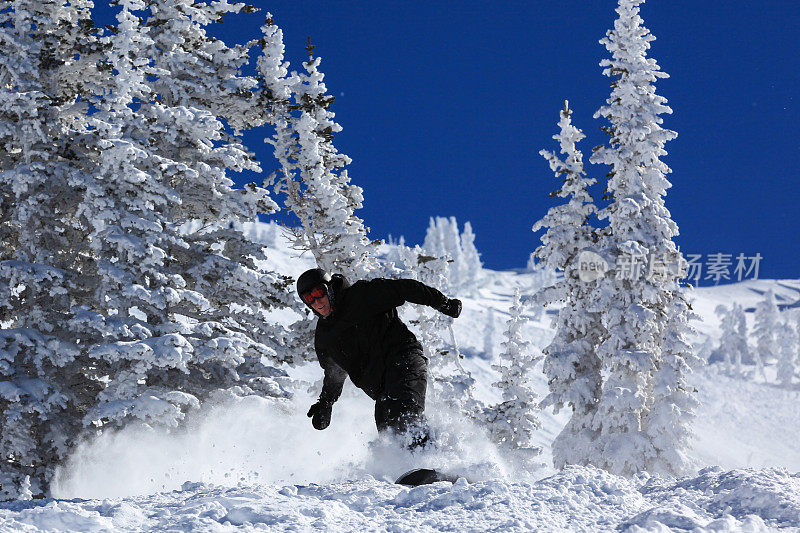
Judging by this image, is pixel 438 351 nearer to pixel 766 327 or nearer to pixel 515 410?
pixel 515 410

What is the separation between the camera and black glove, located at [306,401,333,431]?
772cm

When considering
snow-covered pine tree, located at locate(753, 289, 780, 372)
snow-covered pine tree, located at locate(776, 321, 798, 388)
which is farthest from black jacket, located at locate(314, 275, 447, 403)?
snow-covered pine tree, located at locate(753, 289, 780, 372)

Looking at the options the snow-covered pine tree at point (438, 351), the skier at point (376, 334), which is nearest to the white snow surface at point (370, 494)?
the skier at point (376, 334)

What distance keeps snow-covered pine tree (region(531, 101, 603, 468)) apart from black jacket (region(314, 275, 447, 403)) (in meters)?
13.4

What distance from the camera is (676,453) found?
18609mm

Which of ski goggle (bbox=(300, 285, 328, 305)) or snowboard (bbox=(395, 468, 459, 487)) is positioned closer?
snowboard (bbox=(395, 468, 459, 487))

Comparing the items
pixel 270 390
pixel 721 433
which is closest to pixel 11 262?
pixel 270 390

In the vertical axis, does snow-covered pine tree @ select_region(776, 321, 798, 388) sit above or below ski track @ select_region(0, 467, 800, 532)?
above

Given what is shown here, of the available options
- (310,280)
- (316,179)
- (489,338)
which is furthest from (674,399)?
(489,338)

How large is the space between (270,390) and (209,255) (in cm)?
335

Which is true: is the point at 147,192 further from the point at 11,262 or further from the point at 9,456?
the point at 9,456

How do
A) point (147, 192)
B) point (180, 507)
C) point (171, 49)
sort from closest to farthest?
point (180, 507)
point (147, 192)
point (171, 49)

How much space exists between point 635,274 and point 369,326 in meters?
13.9

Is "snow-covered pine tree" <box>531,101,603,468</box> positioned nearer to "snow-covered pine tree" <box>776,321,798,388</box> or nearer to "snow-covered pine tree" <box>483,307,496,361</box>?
"snow-covered pine tree" <box>483,307,496,361</box>
